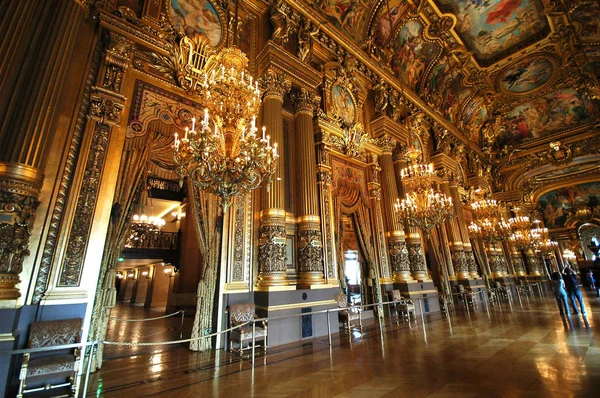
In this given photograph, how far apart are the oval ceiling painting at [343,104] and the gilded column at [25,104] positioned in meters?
7.13

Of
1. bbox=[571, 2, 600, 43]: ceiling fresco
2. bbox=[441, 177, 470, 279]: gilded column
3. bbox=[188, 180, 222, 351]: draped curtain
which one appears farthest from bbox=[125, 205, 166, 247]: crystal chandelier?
bbox=[571, 2, 600, 43]: ceiling fresco

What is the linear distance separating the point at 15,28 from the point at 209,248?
15.0ft

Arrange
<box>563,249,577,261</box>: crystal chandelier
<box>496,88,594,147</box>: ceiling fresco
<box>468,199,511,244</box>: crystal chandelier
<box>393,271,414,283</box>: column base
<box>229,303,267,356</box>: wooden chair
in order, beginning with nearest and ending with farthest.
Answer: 1. <box>229,303,267,356</box>: wooden chair
2. <box>393,271,414,283</box>: column base
3. <box>468,199,511,244</box>: crystal chandelier
4. <box>496,88,594,147</box>: ceiling fresco
5. <box>563,249,577,261</box>: crystal chandelier

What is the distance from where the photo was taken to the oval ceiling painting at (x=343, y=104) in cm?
941

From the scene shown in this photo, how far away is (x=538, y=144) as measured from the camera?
19.5m

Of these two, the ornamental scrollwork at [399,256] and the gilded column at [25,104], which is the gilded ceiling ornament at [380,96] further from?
the gilded column at [25,104]

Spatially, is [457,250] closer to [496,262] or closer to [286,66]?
[496,262]

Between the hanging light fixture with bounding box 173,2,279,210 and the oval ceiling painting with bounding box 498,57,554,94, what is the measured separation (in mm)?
17748

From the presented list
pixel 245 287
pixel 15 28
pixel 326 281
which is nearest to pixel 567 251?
pixel 326 281

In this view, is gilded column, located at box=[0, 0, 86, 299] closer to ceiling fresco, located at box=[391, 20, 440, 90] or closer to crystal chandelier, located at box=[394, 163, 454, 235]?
crystal chandelier, located at box=[394, 163, 454, 235]

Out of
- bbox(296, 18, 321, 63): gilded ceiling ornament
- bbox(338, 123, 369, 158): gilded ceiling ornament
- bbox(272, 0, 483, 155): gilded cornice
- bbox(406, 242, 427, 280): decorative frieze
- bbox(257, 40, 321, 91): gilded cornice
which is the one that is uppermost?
bbox(272, 0, 483, 155): gilded cornice

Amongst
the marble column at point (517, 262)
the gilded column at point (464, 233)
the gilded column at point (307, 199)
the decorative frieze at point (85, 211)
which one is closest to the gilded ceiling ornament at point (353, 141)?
the gilded column at point (307, 199)

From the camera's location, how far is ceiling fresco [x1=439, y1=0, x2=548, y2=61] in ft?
37.8

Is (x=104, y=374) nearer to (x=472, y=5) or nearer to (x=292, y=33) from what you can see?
(x=292, y=33)
